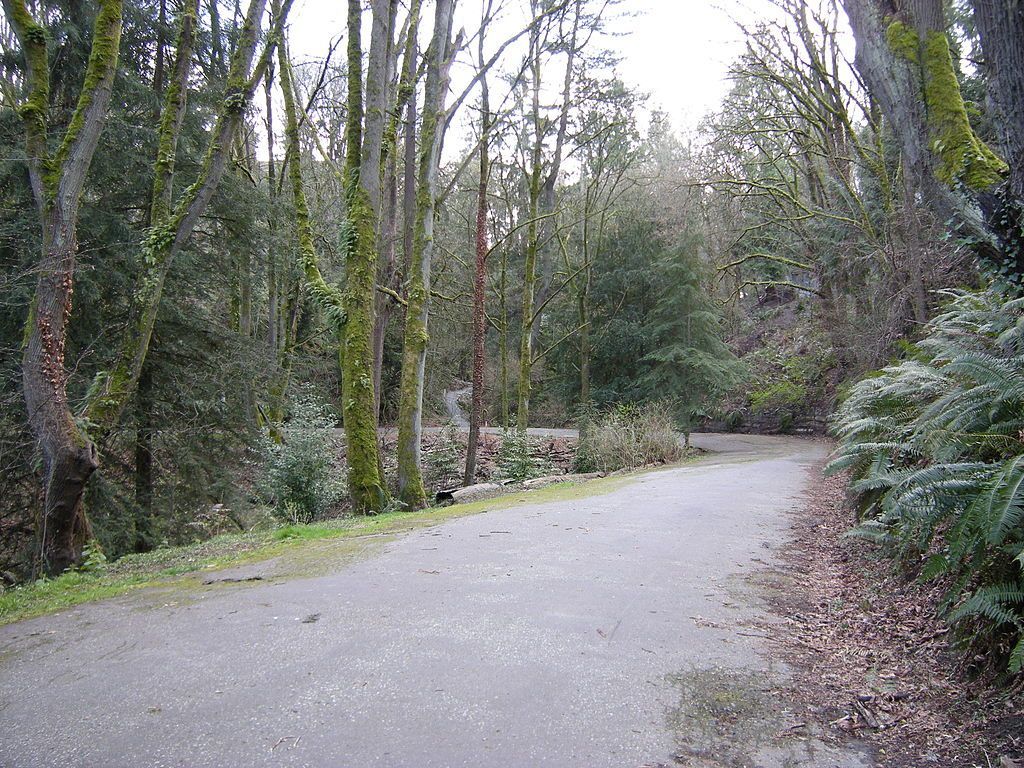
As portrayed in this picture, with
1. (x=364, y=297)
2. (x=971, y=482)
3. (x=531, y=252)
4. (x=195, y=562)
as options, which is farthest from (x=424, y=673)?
(x=531, y=252)

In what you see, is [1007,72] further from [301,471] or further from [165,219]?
[165,219]

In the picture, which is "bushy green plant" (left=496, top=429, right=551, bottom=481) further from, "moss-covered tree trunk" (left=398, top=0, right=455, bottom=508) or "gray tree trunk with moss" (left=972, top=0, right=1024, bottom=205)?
"gray tree trunk with moss" (left=972, top=0, right=1024, bottom=205)

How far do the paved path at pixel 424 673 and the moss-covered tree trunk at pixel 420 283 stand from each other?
6.40 m

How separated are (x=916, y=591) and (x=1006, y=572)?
1.46 m

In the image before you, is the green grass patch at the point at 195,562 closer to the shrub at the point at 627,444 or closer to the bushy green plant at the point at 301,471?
the bushy green plant at the point at 301,471

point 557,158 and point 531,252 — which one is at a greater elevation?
point 557,158

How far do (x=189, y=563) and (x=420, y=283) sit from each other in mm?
7128

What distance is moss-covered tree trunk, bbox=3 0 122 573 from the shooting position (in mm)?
7910

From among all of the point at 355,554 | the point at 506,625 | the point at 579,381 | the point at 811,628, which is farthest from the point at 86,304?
the point at 579,381

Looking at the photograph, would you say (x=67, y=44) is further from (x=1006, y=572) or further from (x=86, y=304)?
(x=1006, y=572)

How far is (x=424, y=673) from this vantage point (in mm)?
3232

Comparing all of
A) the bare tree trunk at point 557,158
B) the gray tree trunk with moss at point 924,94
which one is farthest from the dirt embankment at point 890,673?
the bare tree trunk at point 557,158

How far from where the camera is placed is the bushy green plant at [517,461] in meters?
15.0

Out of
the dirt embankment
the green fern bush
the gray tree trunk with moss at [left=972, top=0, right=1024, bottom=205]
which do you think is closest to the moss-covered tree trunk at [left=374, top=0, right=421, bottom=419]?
the gray tree trunk with moss at [left=972, top=0, right=1024, bottom=205]
